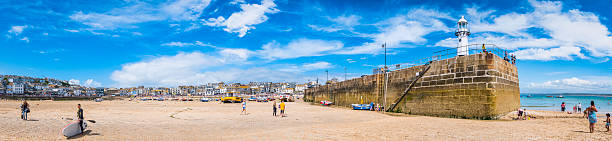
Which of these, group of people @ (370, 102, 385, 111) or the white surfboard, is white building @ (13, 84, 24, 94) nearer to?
the white surfboard

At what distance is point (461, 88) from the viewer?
17000 mm

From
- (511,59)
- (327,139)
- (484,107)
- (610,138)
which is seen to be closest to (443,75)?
(484,107)

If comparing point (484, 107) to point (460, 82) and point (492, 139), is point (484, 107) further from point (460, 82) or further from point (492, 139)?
point (492, 139)

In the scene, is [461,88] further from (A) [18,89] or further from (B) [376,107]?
(A) [18,89]

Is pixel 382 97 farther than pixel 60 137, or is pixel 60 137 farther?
pixel 382 97

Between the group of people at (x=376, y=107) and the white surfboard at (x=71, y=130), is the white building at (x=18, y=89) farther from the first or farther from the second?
the group of people at (x=376, y=107)

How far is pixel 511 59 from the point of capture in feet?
63.9

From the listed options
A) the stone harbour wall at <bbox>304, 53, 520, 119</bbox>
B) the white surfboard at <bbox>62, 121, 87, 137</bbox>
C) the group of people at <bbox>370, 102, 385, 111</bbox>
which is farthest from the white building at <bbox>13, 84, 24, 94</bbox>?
the stone harbour wall at <bbox>304, 53, 520, 119</bbox>

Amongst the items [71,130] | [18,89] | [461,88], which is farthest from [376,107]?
[18,89]

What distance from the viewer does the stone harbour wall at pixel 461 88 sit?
15875mm

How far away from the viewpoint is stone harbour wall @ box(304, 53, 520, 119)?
1588cm

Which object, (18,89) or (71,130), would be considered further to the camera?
(18,89)

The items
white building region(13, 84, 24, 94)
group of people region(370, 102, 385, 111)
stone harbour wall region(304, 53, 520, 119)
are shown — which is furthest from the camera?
white building region(13, 84, 24, 94)

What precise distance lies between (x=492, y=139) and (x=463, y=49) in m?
13.0
